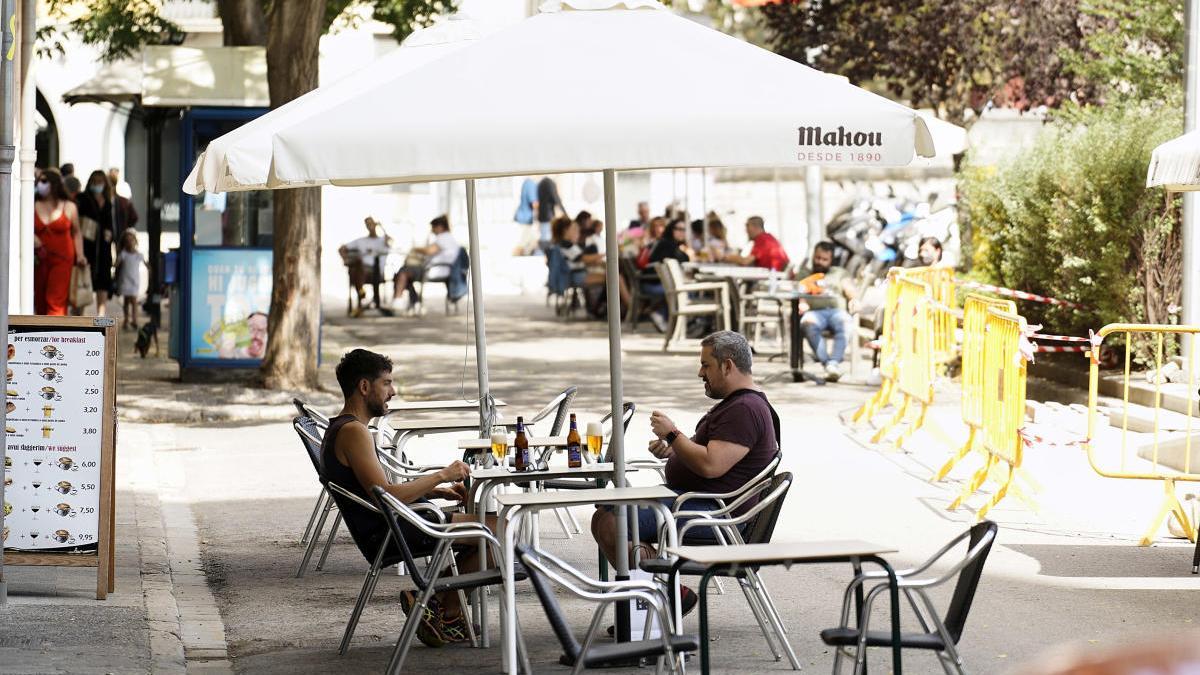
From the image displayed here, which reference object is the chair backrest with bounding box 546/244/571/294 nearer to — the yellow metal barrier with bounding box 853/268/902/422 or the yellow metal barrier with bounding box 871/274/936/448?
the yellow metal barrier with bounding box 853/268/902/422

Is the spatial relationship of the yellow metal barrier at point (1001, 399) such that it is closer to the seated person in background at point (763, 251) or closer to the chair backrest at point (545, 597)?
the chair backrest at point (545, 597)

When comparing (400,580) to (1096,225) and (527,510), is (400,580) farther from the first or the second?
(1096,225)

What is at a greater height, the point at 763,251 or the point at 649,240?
the point at 649,240

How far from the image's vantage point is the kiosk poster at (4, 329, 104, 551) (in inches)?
323

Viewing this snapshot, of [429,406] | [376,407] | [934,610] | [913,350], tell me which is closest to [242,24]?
[913,350]

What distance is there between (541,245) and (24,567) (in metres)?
27.9

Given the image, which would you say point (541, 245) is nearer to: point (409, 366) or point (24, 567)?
point (409, 366)

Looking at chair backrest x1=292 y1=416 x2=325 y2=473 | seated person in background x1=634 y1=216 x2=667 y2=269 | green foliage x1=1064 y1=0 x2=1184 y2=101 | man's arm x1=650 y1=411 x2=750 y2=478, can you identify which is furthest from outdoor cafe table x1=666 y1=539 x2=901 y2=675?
seated person in background x1=634 y1=216 x2=667 y2=269

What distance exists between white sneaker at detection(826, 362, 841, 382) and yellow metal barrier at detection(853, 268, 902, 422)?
311cm

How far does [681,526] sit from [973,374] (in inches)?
180

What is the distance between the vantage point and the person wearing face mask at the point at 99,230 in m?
22.3

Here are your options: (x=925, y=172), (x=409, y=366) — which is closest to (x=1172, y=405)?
(x=409, y=366)

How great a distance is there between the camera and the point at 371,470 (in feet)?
25.0

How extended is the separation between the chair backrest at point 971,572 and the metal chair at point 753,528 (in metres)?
0.86
